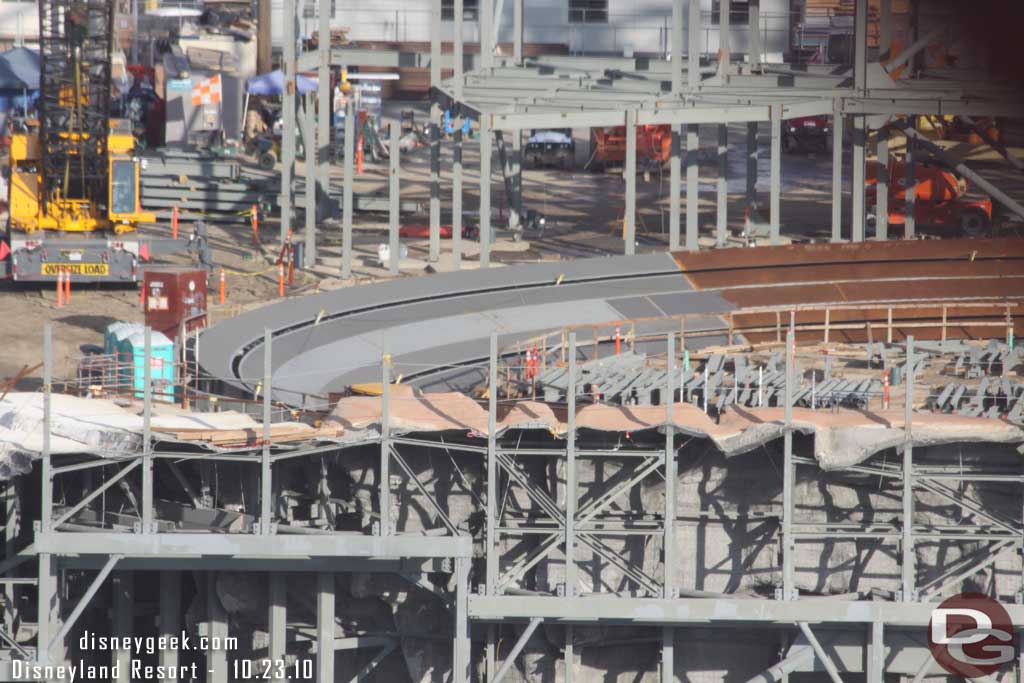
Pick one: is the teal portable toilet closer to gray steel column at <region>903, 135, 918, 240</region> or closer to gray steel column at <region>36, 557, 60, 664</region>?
gray steel column at <region>36, 557, 60, 664</region>

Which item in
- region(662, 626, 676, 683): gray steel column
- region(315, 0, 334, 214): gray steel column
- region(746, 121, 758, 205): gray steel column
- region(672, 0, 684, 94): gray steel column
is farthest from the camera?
region(746, 121, 758, 205): gray steel column

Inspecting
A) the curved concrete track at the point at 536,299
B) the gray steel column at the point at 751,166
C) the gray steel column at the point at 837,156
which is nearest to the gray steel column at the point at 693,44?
the gray steel column at the point at 751,166

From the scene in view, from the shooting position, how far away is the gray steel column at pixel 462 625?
730 inches

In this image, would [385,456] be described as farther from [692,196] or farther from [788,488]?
[692,196]

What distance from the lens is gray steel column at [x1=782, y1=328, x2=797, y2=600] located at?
18.2 metres

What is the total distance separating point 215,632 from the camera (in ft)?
65.0

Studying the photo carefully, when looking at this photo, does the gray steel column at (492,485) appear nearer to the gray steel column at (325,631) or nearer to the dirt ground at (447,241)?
the gray steel column at (325,631)

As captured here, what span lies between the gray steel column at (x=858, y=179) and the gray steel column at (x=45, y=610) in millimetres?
20797

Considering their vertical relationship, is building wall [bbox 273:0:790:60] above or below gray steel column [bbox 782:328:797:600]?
above

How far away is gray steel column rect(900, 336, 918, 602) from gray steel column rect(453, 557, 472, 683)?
494cm

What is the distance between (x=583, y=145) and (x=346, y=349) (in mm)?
25205

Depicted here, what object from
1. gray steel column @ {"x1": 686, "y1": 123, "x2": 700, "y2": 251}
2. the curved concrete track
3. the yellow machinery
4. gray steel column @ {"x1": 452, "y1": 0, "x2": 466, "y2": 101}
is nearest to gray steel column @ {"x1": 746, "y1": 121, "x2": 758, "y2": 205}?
gray steel column @ {"x1": 686, "y1": 123, "x2": 700, "y2": 251}

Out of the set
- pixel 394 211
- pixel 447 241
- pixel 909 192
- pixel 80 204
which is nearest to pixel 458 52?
pixel 394 211

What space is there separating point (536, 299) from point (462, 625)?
11037 millimetres
